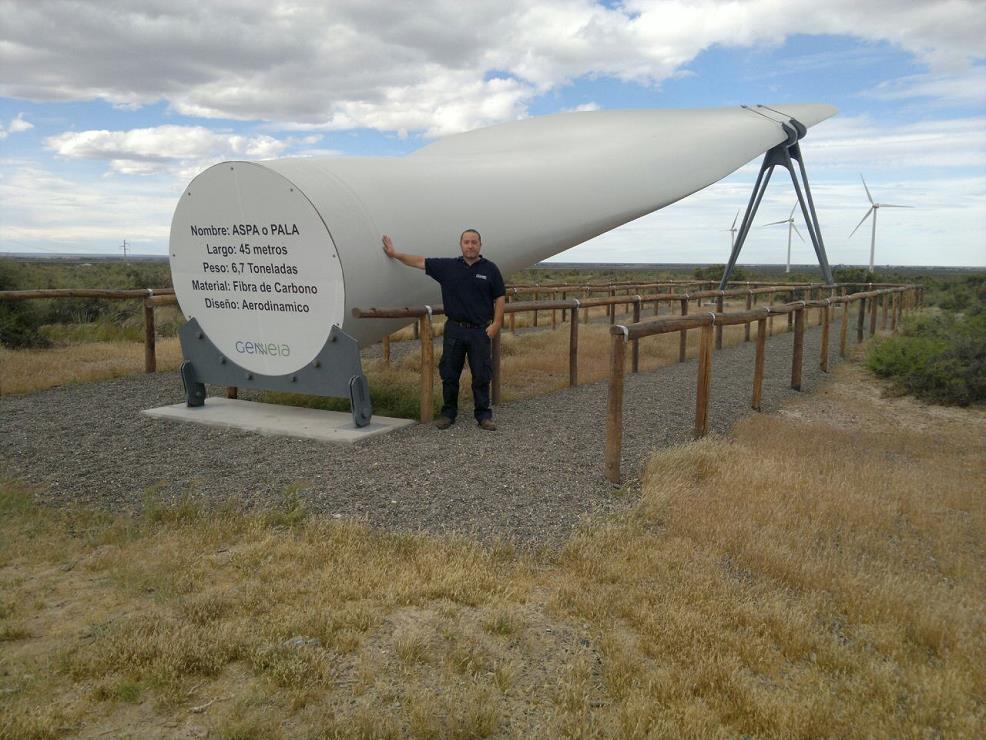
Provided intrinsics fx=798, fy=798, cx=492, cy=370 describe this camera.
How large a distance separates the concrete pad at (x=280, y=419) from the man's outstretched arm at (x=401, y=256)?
1217 mm

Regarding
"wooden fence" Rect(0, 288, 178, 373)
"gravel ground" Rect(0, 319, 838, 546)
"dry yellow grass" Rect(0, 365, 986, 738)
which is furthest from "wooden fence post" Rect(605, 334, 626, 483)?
"wooden fence" Rect(0, 288, 178, 373)

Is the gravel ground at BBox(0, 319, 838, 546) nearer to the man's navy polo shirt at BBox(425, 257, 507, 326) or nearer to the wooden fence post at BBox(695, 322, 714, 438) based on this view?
the wooden fence post at BBox(695, 322, 714, 438)

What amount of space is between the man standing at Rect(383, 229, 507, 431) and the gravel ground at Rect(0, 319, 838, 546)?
0.82 feet

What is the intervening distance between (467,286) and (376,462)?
1.54 meters

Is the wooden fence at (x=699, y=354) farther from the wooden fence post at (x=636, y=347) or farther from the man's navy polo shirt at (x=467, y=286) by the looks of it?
the man's navy polo shirt at (x=467, y=286)

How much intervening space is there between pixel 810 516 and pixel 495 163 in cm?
448

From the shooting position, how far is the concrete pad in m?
5.73

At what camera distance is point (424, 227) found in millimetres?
6168

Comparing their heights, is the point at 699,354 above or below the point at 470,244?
below

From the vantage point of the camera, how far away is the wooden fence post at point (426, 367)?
5.95 metres

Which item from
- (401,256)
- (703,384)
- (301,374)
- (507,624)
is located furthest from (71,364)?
(507,624)

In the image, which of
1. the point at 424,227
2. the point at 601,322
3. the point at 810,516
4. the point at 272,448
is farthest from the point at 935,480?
the point at 601,322

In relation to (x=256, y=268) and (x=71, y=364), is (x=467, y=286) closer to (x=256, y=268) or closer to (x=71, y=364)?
(x=256, y=268)

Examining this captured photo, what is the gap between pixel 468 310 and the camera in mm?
5922
